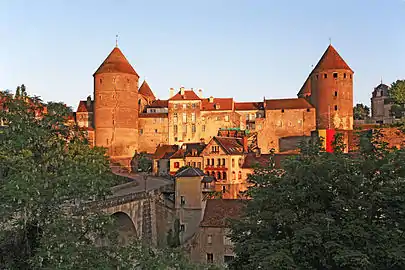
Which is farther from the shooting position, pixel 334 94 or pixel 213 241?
pixel 334 94

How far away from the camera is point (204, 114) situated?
77.2m

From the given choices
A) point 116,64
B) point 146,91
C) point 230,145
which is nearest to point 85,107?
point 116,64

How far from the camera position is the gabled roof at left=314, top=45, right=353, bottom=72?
7188 centimetres

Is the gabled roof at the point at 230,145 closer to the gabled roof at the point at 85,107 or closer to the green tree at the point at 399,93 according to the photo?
the gabled roof at the point at 85,107

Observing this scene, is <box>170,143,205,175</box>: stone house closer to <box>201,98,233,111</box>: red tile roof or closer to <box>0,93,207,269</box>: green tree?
<box>201,98,233,111</box>: red tile roof

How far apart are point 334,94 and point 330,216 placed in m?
60.6

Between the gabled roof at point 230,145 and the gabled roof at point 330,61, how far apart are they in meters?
19.2

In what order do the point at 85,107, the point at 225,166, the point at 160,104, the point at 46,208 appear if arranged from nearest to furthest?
the point at 46,208 → the point at 225,166 → the point at 85,107 → the point at 160,104

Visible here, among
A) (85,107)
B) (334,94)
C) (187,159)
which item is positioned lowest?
(187,159)

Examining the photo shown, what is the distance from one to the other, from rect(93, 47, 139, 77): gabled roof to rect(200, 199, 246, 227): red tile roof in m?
42.8

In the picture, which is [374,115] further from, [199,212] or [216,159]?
[199,212]

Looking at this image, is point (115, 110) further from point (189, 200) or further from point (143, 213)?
point (143, 213)

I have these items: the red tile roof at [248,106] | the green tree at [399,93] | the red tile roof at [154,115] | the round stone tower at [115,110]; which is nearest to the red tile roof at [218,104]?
the red tile roof at [248,106]

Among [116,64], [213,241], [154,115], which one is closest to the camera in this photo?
[213,241]
